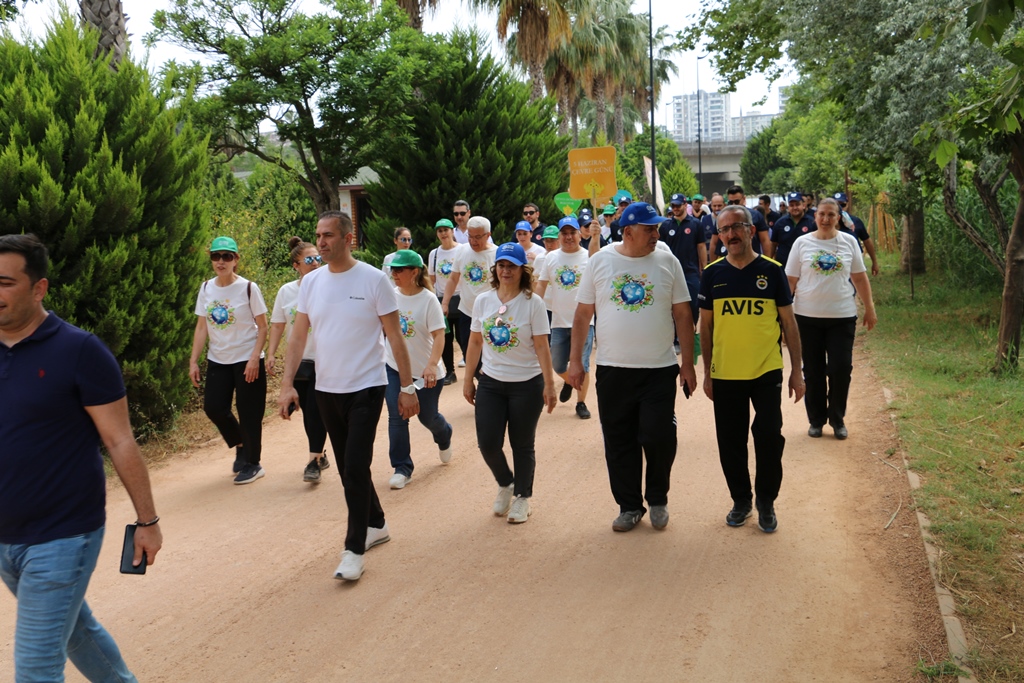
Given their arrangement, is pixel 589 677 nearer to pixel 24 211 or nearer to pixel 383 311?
pixel 383 311

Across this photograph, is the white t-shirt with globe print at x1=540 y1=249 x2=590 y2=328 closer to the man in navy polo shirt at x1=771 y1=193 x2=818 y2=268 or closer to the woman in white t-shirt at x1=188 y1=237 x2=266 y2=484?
the woman in white t-shirt at x1=188 y1=237 x2=266 y2=484

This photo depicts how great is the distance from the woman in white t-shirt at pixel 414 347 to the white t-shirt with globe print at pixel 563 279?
2205mm

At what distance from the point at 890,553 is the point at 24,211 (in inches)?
283

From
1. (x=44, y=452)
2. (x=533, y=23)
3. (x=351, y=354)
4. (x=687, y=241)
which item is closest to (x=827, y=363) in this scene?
(x=687, y=241)

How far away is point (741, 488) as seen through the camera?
6.29m

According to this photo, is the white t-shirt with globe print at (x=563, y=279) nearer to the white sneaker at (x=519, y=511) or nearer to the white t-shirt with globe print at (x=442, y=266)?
the white t-shirt with globe print at (x=442, y=266)

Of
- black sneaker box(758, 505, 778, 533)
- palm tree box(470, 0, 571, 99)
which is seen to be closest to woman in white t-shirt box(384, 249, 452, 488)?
black sneaker box(758, 505, 778, 533)

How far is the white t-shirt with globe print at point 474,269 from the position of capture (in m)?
10.5

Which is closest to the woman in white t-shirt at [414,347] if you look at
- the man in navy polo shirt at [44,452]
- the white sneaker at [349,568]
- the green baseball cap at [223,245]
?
the green baseball cap at [223,245]

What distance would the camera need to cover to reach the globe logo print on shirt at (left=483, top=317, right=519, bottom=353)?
21.2 feet

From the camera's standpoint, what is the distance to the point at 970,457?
763cm

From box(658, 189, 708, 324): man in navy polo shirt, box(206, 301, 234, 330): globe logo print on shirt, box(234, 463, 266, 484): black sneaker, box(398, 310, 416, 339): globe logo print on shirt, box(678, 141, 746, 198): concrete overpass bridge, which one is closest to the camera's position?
box(398, 310, 416, 339): globe logo print on shirt

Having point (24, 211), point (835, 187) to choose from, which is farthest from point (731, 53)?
point (835, 187)

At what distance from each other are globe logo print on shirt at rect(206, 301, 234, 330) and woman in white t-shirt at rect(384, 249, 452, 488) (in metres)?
1.35
